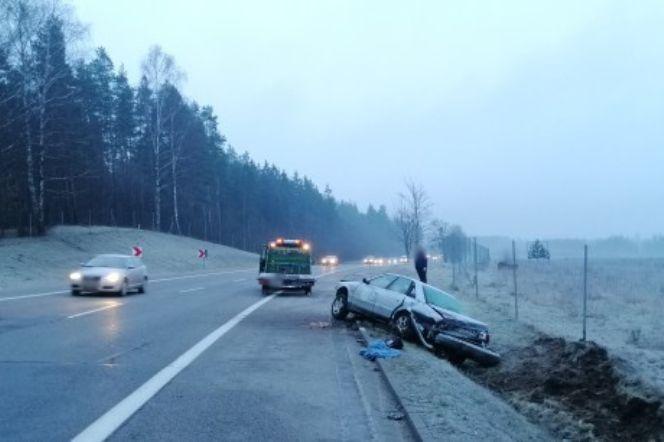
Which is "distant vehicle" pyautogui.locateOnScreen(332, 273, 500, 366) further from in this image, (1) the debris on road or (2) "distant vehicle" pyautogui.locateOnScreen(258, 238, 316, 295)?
(2) "distant vehicle" pyautogui.locateOnScreen(258, 238, 316, 295)

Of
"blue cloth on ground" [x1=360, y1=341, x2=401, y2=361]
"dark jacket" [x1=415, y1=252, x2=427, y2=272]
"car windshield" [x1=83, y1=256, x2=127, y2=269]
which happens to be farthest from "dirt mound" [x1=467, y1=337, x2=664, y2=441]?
"car windshield" [x1=83, y1=256, x2=127, y2=269]

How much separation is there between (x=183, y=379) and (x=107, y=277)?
1427 centimetres

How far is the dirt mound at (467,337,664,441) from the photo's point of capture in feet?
31.0

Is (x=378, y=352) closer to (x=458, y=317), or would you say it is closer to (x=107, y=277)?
(x=458, y=317)

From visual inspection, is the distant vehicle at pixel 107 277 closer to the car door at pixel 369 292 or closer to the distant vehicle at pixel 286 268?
the distant vehicle at pixel 286 268

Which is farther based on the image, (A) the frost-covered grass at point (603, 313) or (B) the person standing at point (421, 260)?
(B) the person standing at point (421, 260)

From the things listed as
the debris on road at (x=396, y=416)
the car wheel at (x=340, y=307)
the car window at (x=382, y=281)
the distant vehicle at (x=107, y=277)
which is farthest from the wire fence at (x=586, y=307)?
the distant vehicle at (x=107, y=277)

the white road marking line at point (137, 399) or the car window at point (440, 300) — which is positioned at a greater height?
the car window at point (440, 300)

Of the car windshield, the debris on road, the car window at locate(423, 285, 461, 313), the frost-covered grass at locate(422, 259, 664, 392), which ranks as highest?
the car windshield

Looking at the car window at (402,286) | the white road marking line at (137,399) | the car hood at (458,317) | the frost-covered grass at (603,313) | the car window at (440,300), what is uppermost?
the car window at (402,286)

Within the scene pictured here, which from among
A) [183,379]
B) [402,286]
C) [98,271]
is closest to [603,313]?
[402,286]

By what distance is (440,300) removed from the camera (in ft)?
49.3

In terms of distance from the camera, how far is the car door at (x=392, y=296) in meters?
15.4

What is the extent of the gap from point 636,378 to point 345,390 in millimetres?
4868
